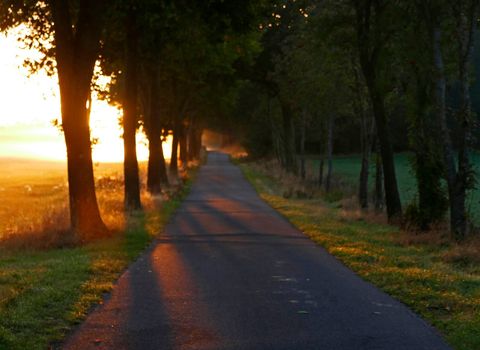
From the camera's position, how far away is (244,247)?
14.8m

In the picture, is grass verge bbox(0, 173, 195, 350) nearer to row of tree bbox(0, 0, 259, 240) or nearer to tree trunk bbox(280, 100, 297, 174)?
row of tree bbox(0, 0, 259, 240)

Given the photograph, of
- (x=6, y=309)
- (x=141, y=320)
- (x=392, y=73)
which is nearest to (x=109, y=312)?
(x=141, y=320)

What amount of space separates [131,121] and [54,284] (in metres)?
15.2

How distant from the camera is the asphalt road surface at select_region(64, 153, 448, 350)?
7.11 meters

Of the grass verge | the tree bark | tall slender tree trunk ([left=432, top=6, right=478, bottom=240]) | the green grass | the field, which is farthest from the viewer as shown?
the field

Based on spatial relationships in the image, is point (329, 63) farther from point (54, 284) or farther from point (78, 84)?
point (54, 284)

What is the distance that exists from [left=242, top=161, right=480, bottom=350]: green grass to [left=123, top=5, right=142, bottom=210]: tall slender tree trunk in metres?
5.70

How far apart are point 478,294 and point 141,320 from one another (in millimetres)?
4521

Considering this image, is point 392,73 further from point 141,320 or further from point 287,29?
point 287,29

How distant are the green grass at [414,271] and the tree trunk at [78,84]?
214 inches

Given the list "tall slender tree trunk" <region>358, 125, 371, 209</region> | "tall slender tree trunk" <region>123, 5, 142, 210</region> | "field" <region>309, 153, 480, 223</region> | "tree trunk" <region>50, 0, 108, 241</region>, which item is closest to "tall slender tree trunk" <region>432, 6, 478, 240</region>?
"field" <region>309, 153, 480, 223</region>

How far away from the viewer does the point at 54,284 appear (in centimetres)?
997

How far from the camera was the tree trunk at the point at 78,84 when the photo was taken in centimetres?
1568

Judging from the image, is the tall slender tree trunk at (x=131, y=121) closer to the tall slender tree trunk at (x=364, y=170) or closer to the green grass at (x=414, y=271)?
the green grass at (x=414, y=271)
